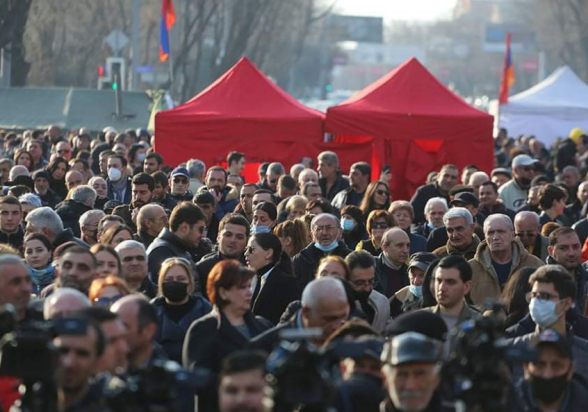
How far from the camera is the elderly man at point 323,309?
8336 millimetres

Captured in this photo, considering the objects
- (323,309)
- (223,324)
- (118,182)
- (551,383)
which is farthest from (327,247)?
(118,182)

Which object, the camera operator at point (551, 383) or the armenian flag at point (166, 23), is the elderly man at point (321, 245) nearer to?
the camera operator at point (551, 383)

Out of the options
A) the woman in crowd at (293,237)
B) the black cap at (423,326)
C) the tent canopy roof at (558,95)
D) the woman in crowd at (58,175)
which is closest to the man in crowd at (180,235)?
the woman in crowd at (293,237)

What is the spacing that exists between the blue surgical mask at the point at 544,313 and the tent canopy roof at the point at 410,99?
13489 mm

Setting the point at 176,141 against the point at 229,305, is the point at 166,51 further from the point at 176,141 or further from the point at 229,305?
the point at 229,305

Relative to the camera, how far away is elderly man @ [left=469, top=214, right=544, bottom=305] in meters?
11.8

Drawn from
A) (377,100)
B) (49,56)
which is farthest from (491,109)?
(377,100)

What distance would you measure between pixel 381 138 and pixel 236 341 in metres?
14.2

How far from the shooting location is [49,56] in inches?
1982

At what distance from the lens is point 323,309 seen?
328 inches

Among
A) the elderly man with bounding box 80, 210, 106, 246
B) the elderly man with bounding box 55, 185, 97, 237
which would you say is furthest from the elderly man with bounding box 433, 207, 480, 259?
the elderly man with bounding box 55, 185, 97, 237

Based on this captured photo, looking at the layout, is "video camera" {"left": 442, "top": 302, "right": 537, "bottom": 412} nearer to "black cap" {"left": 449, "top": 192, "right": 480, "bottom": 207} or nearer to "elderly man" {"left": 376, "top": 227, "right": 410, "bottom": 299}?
"elderly man" {"left": 376, "top": 227, "right": 410, "bottom": 299}

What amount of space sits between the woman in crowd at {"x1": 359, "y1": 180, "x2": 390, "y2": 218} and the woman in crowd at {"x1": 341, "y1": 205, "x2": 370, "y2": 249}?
1.58m

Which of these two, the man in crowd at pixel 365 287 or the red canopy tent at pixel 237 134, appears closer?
the man in crowd at pixel 365 287
